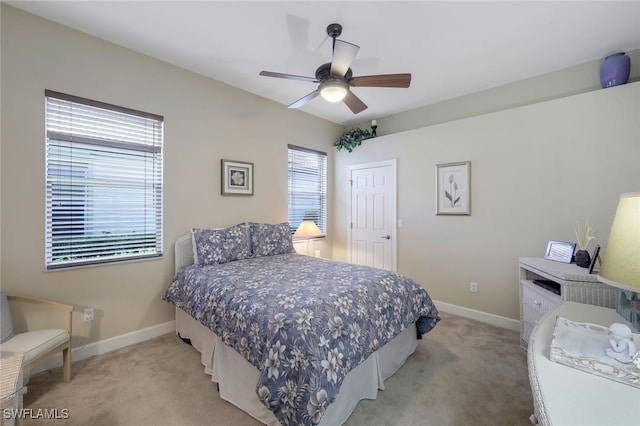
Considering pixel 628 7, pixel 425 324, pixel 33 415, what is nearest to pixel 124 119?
pixel 33 415

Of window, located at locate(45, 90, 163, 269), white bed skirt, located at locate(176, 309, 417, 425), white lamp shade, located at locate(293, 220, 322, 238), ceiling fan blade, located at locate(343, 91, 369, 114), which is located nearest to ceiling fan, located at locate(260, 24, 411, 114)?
ceiling fan blade, located at locate(343, 91, 369, 114)

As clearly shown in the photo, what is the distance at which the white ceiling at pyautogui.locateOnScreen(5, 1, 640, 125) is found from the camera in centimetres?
209

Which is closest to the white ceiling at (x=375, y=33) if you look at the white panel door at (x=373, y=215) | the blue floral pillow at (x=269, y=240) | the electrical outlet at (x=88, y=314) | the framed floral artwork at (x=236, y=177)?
the framed floral artwork at (x=236, y=177)

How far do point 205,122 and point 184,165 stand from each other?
60 centimetres

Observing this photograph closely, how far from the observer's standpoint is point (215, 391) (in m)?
1.99

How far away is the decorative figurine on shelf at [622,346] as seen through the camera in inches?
34.8

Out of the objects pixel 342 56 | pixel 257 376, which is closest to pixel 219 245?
pixel 257 376

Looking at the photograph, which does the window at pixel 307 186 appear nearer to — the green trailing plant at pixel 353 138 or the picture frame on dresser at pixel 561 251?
the green trailing plant at pixel 353 138

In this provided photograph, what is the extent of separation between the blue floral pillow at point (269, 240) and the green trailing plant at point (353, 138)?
1.90 metres

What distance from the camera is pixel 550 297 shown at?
7.20 ft

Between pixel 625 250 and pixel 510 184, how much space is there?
8.36ft

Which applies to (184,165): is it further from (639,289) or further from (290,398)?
→ (639,289)

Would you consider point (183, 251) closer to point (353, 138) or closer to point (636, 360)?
point (353, 138)

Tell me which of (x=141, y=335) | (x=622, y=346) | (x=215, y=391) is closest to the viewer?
(x=622, y=346)
